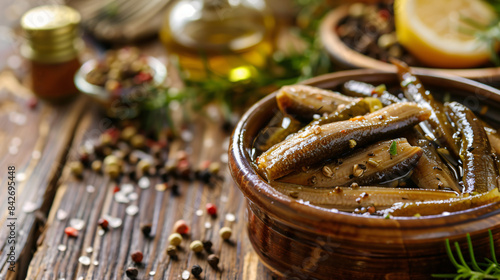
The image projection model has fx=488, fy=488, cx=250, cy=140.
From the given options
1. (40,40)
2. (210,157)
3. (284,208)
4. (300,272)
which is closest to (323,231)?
(284,208)

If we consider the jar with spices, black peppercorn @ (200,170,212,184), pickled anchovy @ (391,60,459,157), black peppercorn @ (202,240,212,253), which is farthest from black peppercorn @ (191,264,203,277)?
the jar with spices

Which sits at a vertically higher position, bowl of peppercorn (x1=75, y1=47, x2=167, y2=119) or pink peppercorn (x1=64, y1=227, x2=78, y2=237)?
bowl of peppercorn (x1=75, y1=47, x2=167, y2=119)

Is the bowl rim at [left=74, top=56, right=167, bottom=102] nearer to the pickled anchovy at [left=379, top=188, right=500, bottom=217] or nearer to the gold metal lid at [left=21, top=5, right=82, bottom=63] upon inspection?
the gold metal lid at [left=21, top=5, right=82, bottom=63]

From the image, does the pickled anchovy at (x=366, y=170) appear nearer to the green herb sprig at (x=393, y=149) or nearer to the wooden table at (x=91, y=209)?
the green herb sprig at (x=393, y=149)

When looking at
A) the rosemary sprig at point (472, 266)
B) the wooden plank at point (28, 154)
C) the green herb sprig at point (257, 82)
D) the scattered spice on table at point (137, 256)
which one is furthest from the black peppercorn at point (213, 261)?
the green herb sprig at point (257, 82)

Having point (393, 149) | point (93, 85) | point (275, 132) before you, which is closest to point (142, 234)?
point (275, 132)

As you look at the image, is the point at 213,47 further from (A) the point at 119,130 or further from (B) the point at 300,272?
(B) the point at 300,272
